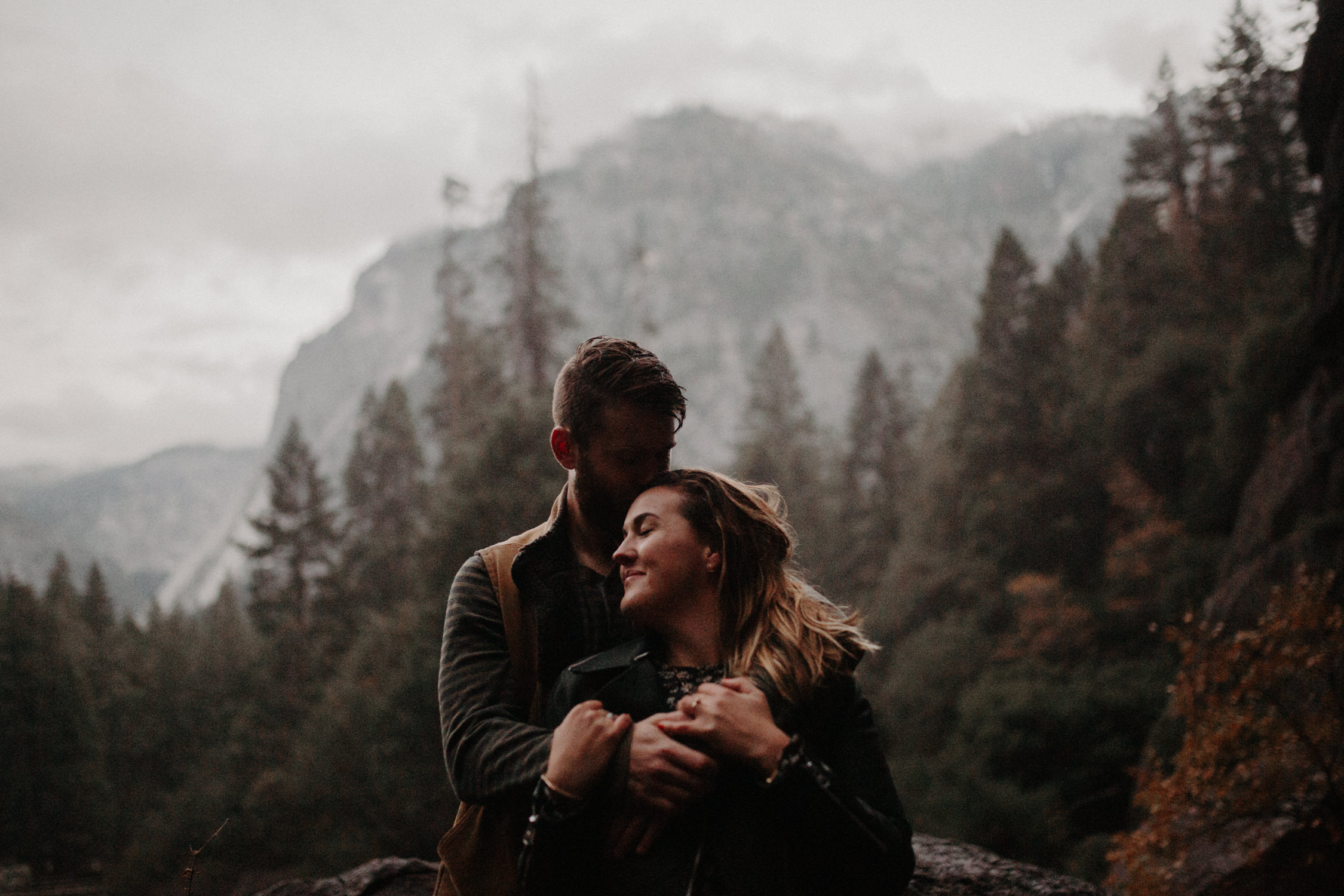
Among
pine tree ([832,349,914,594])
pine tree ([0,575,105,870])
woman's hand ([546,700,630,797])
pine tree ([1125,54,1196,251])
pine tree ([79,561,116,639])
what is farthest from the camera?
pine tree ([832,349,914,594])

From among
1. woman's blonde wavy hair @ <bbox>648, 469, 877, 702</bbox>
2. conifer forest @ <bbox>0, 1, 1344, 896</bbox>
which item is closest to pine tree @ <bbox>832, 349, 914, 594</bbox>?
conifer forest @ <bbox>0, 1, 1344, 896</bbox>

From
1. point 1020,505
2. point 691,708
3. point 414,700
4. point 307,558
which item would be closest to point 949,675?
point 1020,505

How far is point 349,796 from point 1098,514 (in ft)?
78.9

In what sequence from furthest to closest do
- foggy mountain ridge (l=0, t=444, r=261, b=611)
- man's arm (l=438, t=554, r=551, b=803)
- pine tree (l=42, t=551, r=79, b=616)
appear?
foggy mountain ridge (l=0, t=444, r=261, b=611)
pine tree (l=42, t=551, r=79, b=616)
man's arm (l=438, t=554, r=551, b=803)

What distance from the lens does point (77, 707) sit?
89.0 ft

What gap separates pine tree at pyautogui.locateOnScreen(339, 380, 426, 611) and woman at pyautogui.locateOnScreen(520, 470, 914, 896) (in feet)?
110

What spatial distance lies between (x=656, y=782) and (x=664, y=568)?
570 mm

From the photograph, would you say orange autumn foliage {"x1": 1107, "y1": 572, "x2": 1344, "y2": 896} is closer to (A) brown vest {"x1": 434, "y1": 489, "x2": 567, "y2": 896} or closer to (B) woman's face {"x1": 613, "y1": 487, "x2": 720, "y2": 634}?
(B) woman's face {"x1": 613, "y1": 487, "x2": 720, "y2": 634}

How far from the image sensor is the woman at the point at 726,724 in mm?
2176

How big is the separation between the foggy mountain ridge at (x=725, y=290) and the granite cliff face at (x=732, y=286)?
40 centimetres

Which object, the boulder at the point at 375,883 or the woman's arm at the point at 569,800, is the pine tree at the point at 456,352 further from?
the woman's arm at the point at 569,800

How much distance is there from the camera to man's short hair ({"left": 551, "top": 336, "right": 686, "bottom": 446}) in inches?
103

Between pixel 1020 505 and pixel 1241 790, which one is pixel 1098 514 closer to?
pixel 1020 505

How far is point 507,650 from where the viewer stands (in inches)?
101
